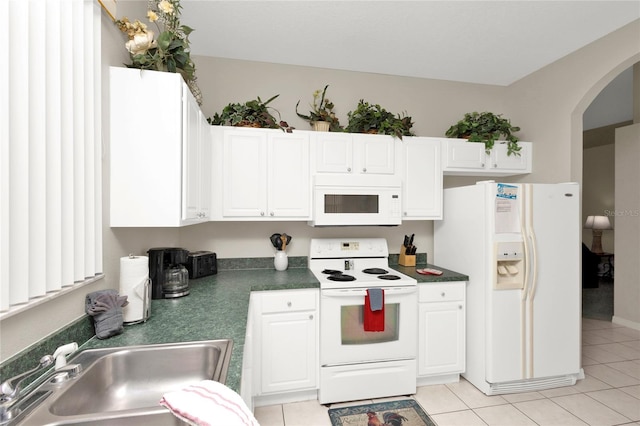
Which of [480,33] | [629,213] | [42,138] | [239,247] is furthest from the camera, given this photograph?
[629,213]

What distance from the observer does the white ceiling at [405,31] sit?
6.96ft

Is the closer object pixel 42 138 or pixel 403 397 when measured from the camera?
pixel 42 138

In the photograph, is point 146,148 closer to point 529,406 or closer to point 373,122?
point 373,122

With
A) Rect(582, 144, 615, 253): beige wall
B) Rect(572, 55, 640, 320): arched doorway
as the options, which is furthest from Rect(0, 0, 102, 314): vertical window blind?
Rect(582, 144, 615, 253): beige wall

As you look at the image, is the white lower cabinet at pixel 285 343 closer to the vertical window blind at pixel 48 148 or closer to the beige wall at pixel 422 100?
the beige wall at pixel 422 100

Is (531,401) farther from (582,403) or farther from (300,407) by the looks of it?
(300,407)

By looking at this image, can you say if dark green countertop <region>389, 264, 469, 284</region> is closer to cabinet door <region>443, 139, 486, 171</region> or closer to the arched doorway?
cabinet door <region>443, 139, 486, 171</region>

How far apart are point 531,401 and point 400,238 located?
5.24 ft

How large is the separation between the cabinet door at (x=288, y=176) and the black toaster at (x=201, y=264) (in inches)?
25.2

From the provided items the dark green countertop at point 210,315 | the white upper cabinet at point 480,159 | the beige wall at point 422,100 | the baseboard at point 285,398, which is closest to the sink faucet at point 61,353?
the dark green countertop at point 210,315

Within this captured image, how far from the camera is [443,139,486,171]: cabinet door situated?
9.34 feet

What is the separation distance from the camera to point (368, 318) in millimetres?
2250

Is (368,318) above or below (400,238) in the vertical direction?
below

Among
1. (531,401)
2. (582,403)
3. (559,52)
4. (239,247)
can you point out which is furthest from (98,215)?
(559,52)
